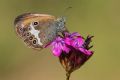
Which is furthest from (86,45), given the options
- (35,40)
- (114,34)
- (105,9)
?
(105,9)

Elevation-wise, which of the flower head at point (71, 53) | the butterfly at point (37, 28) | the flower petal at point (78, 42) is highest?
the butterfly at point (37, 28)

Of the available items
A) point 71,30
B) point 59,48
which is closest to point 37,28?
point 59,48

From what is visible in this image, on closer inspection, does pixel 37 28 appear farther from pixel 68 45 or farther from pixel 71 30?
pixel 71 30

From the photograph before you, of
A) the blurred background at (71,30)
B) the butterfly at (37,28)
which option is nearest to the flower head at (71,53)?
the butterfly at (37,28)

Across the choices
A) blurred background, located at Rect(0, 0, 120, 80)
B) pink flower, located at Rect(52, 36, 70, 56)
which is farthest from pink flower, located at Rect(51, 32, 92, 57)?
blurred background, located at Rect(0, 0, 120, 80)

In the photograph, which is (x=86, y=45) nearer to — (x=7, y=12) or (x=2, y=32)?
(x=2, y=32)

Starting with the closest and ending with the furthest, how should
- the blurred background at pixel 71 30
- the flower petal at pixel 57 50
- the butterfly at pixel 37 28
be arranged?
the flower petal at pixel 57 50 → the butterfly at pixel 37 28 → the blurred background at pixel 71 30

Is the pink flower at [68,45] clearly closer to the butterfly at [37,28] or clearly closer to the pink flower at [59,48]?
the pink flower at [59,48]

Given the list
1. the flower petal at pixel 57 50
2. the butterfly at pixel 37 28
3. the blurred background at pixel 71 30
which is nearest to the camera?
the flower petal at pixel 57 50
